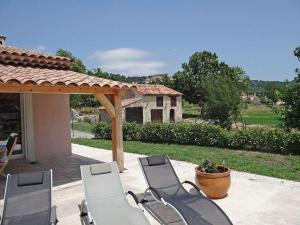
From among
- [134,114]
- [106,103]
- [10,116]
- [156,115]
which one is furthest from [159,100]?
[106,103]

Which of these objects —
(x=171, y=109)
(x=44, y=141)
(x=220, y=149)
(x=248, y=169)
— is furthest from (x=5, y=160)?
(x=171, y=109)

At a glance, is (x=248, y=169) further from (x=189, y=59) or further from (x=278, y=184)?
(x=189, y=59)

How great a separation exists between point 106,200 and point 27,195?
139 cm

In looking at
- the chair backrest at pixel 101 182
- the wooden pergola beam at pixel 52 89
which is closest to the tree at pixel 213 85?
the wooden pergola beam at pixel 52 89

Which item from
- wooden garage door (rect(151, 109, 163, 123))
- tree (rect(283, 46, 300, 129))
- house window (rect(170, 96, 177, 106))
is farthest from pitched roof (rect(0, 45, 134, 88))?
house window (rect(170, 96, 177, 106))

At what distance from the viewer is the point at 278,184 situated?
27.8ft

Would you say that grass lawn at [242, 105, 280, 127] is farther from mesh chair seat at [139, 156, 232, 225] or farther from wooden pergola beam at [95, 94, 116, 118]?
mesh chair seat at [139, 156, 232, 225]

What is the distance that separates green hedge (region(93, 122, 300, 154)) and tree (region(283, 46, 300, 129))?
109 cm

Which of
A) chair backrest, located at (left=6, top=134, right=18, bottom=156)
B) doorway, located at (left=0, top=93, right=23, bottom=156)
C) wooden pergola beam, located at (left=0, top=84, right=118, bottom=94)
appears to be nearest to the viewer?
wooden pergola beam, located at (left=0, top=84, right=118, bottom=94)

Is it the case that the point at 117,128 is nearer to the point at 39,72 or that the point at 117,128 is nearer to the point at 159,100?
the point at 39,72

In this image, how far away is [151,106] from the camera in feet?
144

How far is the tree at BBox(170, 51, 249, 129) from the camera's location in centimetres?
2580

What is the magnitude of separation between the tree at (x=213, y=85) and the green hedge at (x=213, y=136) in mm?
8784

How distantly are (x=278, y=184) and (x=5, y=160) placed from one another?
739 centimetres
